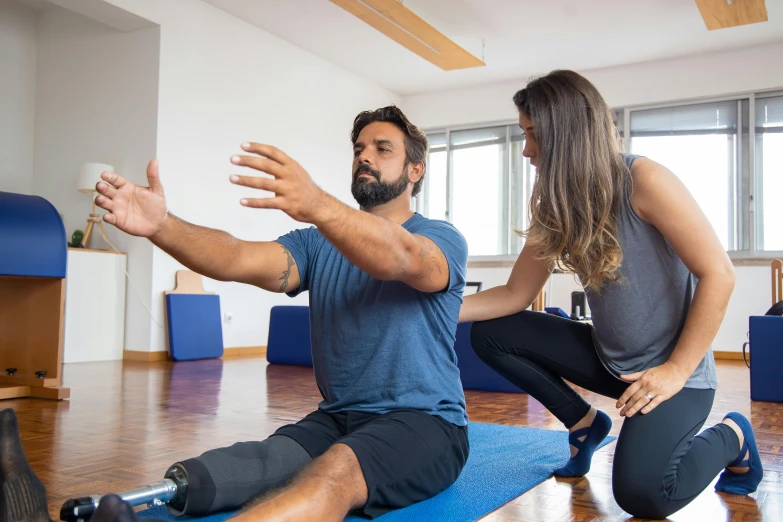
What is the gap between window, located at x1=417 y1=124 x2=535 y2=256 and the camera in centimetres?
852

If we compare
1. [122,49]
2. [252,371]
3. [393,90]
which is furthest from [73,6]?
[393,90]

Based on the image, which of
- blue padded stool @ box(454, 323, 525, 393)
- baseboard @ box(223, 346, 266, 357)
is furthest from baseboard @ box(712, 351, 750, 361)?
baseboard @ box(223, 346, 266, 357)

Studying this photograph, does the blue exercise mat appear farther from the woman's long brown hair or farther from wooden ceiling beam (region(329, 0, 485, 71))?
wooden ceiling beam (region(329, 0, 485, 71))

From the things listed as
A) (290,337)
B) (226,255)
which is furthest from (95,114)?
(226,255)

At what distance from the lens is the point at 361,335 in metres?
1.60

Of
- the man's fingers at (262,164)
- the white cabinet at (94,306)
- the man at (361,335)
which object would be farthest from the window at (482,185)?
the man's fingers at (262,164)

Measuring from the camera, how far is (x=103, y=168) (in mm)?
5840

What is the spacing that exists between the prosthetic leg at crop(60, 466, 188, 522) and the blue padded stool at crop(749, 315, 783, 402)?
333cm

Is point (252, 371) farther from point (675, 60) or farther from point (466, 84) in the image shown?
point (675, 60)

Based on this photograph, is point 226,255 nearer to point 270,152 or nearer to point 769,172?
point 270,152

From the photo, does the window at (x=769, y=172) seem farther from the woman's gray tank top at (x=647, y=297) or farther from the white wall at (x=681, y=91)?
the woman's gray tank top at (x=647, y=297)

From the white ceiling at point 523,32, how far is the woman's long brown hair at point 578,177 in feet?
15.7

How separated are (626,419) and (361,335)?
0.66 m

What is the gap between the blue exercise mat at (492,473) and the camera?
1520 millimetres
